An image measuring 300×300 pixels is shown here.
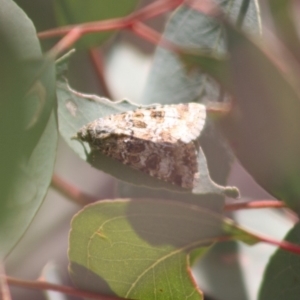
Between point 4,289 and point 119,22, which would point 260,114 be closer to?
point 119,22

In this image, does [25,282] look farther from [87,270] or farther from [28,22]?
[28,22]

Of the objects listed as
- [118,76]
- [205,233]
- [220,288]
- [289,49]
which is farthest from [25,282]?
[118,76]

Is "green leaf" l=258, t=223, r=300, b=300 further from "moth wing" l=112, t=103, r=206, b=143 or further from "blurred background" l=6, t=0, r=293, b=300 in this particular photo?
"moth wing" l=112, t=103, r=206, b=143

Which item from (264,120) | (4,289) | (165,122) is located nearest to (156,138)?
(165,122)

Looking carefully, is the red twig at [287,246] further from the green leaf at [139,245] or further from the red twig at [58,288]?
the red twig at [58,288]

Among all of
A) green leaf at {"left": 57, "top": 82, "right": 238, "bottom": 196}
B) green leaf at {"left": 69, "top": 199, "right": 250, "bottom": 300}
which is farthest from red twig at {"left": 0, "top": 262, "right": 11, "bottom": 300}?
green leaf at {"left": 57, "top": 82, "right": 238, "bottom": 196}
